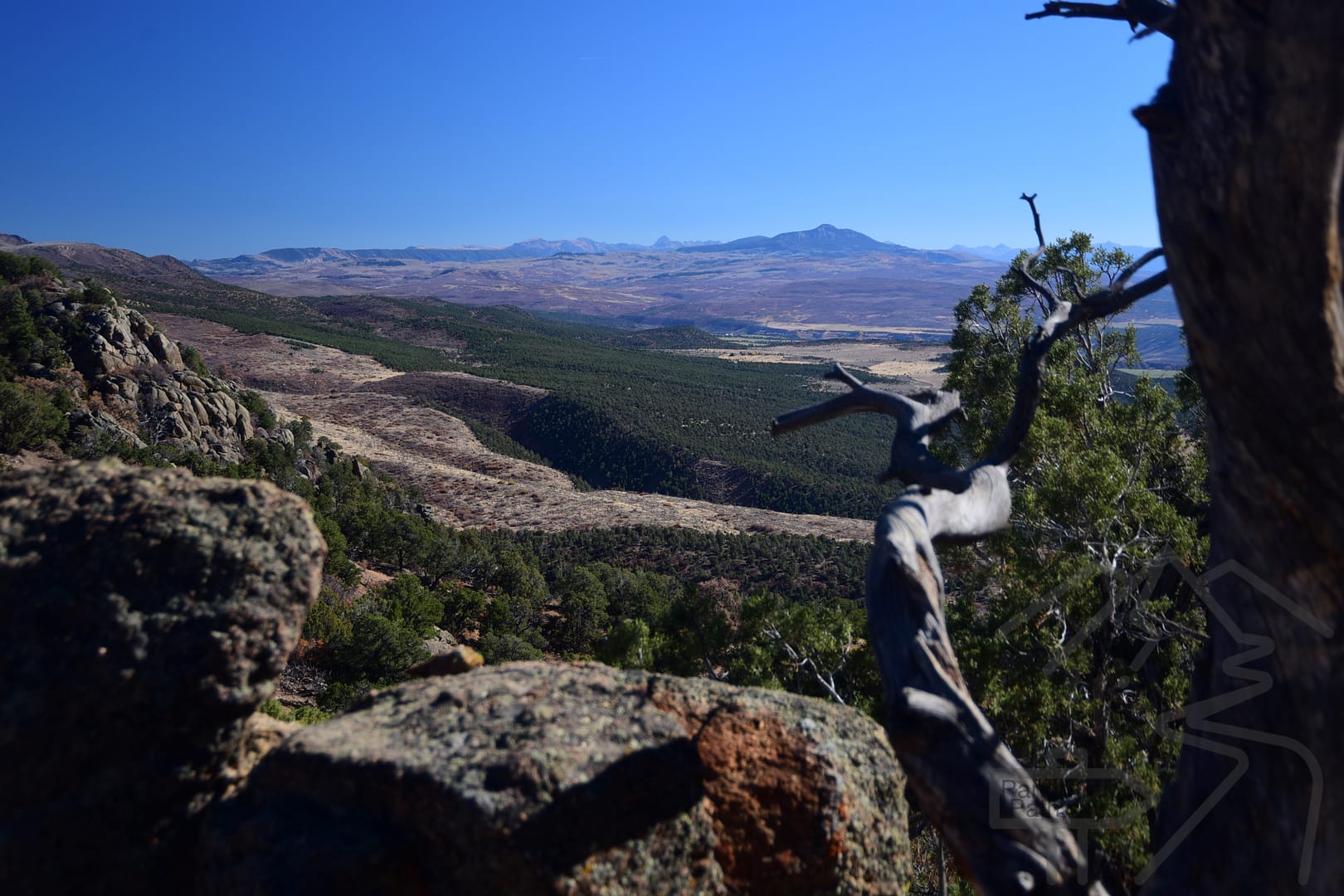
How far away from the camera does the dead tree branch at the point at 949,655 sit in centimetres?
319

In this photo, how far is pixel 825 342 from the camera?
164125 mm

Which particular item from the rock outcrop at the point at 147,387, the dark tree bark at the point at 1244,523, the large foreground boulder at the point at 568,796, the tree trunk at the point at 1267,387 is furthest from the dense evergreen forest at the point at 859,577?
the large foreground boulder at the point at 568,796

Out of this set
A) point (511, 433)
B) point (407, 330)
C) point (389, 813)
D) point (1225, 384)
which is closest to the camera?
point (1225, 384)

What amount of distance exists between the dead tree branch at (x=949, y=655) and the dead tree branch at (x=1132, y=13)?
43.0 inches

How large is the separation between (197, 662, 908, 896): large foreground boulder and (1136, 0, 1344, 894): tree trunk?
1.40 meters

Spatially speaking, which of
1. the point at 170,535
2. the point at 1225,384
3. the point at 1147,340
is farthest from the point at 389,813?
the point at 1147,340

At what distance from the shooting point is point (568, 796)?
3.23 m

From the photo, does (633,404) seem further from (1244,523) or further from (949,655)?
(1244,523)

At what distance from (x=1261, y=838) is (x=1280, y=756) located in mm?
325

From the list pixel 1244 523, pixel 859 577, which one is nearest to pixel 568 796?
pixel 1244 523

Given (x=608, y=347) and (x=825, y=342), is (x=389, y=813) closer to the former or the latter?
(x=608, y=347)

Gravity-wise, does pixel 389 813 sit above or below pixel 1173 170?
below

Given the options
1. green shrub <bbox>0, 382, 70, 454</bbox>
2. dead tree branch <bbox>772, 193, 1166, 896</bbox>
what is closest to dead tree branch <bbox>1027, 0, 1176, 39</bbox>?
dead tree branch <bbox>772, 193, 1166, 896</bbox>

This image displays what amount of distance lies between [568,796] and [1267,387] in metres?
2.95
